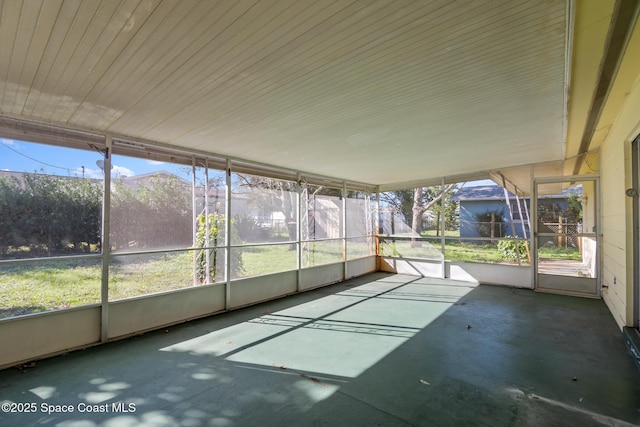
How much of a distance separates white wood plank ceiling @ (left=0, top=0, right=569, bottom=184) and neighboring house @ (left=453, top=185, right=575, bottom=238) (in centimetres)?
262

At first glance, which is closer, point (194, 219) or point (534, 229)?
point (194, 219)

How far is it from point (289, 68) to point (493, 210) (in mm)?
6273

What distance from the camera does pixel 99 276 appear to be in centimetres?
361

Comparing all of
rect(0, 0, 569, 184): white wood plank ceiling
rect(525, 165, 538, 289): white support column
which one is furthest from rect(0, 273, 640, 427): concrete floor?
rect(0, 0, 569, 184): white wood plank ceiling

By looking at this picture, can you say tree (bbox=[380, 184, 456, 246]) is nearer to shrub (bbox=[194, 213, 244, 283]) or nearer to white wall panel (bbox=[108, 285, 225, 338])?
shrub (bbox=[194, 213, 244, 283])

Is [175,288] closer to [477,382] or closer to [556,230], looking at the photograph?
[477,382]

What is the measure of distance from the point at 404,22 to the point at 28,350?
4.59 meters

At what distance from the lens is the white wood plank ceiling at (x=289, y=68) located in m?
1.65

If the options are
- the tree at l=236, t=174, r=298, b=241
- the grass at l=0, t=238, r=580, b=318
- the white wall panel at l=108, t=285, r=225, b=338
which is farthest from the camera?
the tree at l=236, t=174, r=298, b=241

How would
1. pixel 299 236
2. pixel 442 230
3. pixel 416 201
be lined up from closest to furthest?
pixel 299 236
pixel 442 230
pixel 416 201

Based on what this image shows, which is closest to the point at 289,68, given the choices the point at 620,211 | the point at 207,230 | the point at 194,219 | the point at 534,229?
the point at 194,219

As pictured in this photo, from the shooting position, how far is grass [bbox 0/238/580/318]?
307 cm

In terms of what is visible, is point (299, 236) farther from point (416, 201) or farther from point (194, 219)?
point (416, 201)

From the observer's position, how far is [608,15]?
5.87ft
